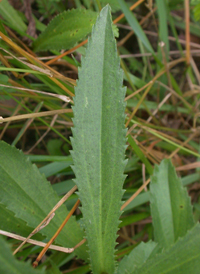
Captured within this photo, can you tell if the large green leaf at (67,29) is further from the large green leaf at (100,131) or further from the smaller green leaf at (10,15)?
the large green leaf at (100,131)

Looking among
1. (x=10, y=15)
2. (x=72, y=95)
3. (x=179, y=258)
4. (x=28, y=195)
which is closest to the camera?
(x=179, y=258)

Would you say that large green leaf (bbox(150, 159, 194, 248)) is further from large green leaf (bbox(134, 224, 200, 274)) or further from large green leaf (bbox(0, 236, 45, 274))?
large green leaf (bbox(0, 236, 45, 274))

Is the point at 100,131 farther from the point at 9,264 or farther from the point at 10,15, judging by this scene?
the point at 10,15

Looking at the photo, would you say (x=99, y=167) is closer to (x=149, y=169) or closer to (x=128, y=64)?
(x=149, y=169)

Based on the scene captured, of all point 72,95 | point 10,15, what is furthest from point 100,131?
point 10,15

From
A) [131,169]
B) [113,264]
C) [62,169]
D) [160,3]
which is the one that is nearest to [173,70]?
[160,3]

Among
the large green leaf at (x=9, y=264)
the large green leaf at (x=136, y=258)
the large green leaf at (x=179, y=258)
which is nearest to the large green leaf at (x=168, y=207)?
the large green leaf at (x=136, y=258)
